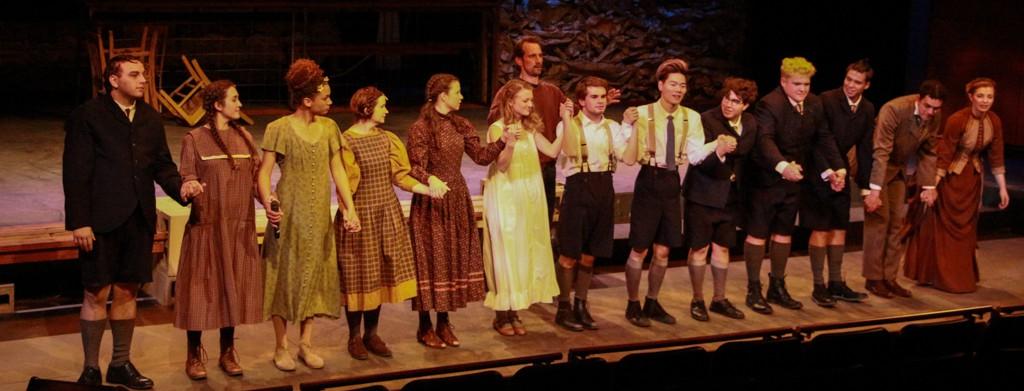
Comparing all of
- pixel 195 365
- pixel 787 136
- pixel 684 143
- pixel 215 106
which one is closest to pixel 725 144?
pixel 684 143

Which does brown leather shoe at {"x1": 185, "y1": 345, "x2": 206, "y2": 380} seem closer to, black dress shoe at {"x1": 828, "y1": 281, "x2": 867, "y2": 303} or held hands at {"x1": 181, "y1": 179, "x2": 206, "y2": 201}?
held hands at {"x1": 181, "y1": 179, "x2": 206, "y2": 201}

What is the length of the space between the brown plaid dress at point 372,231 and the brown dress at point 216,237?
444 mm

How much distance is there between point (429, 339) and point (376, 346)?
0.27 meters

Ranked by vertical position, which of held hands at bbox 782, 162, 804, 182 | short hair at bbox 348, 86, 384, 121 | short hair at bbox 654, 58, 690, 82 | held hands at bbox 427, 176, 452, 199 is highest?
short hair at bbox 654, 58, 690, 82

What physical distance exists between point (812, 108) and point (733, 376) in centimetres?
229

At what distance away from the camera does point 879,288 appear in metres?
7.16

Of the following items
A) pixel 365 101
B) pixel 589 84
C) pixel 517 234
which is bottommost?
pixel 517 234

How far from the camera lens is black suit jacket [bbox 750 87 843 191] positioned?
656 centimetres

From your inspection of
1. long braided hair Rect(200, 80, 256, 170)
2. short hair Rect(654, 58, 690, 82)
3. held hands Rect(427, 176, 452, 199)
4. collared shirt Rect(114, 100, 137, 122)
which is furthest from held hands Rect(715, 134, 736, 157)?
collared shirt Rect(114, 100, 137, 122)

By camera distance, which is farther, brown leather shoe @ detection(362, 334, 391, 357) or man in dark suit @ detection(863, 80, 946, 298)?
man in dark suit @ detection(863, 80, 946, 298)

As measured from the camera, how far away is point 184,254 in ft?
17.6

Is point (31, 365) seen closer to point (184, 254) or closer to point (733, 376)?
point (184, 254)

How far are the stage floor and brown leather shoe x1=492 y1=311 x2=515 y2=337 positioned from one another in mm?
41

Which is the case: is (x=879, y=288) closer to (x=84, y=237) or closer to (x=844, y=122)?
(x=844, y=122)
